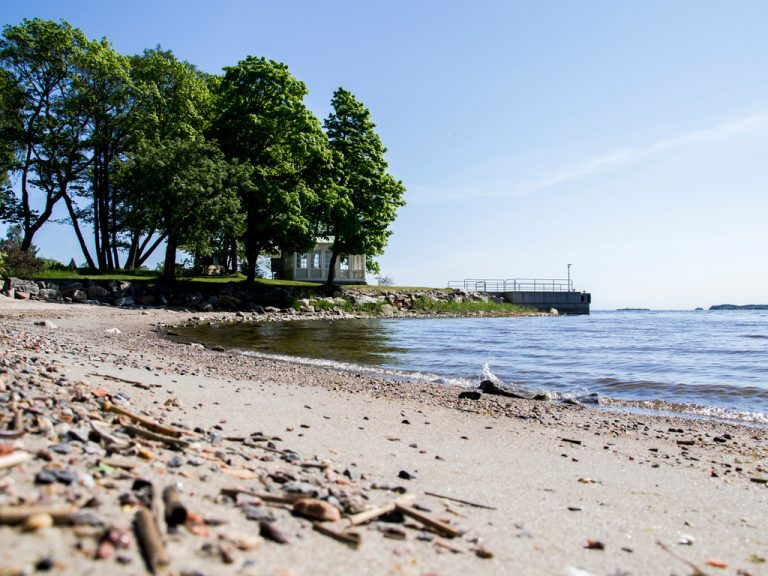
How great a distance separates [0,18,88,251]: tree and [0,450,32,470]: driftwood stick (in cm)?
3667

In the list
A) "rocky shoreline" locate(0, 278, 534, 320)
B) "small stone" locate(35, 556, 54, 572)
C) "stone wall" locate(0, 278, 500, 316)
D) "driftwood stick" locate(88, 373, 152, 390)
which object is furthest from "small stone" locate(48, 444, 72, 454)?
"stone wall" locate(0, 278, 500, 316)

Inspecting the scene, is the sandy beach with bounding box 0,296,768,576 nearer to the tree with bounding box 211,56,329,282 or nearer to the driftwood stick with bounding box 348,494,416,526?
the driftwood stick with bounding box 348,494,416,526

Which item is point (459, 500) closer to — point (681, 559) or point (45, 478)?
point (681, 559)

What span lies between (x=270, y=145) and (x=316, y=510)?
3572 cm

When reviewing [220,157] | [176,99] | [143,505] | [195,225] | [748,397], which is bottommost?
[748,397]

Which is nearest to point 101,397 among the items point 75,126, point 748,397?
point 748,397

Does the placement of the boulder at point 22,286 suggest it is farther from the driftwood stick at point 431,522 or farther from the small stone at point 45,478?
the driftwood stick at point 431,522

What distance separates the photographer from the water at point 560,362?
11.2 meters

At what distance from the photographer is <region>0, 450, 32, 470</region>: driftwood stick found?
117 inches

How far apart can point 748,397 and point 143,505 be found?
11.7 metres

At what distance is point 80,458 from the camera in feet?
11.3

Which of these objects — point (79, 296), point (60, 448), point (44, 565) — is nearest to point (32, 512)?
point (44, 565)

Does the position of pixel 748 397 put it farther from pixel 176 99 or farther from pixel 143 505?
pixel 176 99

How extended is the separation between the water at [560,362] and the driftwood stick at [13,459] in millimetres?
9422
